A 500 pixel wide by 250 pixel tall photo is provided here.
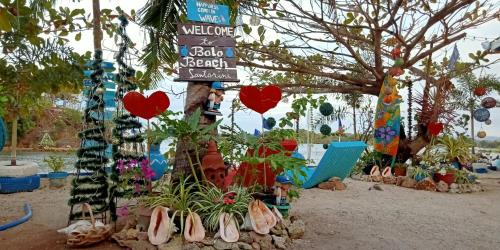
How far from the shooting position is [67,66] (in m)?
3.33

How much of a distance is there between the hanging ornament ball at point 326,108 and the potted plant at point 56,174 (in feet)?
19.7

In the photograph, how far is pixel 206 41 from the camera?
387 centimetres

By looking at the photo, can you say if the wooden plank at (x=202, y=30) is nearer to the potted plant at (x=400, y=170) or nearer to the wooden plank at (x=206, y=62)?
the wooden plank at (x=206, y=62)

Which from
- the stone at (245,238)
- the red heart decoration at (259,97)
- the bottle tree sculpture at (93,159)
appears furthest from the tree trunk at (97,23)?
the stone at (245,238)

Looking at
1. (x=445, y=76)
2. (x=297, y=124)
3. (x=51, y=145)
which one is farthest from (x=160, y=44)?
(x=51, y=145)

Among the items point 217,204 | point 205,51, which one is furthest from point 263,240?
point 205,51

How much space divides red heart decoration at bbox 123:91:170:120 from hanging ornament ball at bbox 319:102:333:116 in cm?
671

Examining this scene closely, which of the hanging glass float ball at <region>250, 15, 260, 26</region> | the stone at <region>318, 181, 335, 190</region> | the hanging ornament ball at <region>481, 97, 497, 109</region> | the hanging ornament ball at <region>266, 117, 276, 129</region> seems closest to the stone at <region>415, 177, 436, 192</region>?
the stone at <region>318, 181, 335, 190</region>

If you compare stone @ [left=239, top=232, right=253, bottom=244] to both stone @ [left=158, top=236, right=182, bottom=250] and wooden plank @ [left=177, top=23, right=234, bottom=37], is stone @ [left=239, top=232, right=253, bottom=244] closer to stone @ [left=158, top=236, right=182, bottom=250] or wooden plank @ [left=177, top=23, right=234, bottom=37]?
stone @ [left=158, top=236, right=182, bottom=250]

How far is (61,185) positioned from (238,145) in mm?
4355

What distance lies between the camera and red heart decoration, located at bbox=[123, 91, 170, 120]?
329 centimetres

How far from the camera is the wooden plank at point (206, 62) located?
12.3 feet

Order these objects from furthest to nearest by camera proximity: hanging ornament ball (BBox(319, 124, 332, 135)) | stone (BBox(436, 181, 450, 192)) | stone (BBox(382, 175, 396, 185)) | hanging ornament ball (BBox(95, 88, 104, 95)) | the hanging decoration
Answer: hanging ornament ball (BBox(319, 124, 332, 135))
the hanging decoration
stone (BBox(382, 175, 396, 185))
stone (BBox(436, 181, 450, 192))
hanging ornament ball (BBox(95, 88, 104, 95))

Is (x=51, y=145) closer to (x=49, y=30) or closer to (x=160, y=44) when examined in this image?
(x=160, y=44)
